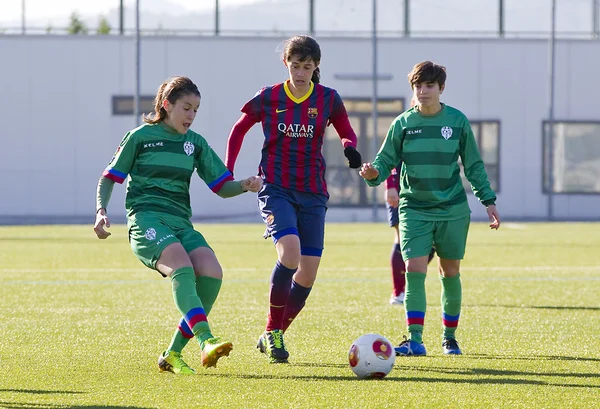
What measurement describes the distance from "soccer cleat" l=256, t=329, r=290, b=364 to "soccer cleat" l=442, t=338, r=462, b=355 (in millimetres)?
1043

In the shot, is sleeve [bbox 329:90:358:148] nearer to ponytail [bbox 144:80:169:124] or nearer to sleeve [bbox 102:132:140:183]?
ponytail [bbox 144:80:169:124]

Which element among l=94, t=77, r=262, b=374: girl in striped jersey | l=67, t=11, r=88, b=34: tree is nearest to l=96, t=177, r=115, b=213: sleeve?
l=94, t=77, r=262, b=374: girl in striped jersey

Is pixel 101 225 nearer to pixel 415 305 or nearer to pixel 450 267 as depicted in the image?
pixel 415 305

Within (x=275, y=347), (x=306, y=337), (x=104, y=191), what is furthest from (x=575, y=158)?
(x=104, y=191)

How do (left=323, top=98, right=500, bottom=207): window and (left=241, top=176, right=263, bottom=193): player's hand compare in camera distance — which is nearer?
(left=241, top=176, right=263, bottom=193): player's hand

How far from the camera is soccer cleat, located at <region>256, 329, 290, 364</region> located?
265 inches

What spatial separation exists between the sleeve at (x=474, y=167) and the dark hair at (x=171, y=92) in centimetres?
188

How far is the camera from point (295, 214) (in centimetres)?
700

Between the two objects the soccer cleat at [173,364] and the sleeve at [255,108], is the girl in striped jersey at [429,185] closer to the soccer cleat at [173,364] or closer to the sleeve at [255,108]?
the sleeve at [255,108]

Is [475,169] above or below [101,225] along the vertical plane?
above

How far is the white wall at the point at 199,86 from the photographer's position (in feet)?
113

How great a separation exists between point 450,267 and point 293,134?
1339mm

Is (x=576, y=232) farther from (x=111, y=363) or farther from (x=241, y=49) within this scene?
(x=111, y=363)

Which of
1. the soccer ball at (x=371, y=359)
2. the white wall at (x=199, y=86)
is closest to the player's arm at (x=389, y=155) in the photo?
the soccer ball at (x=371, y=359)
